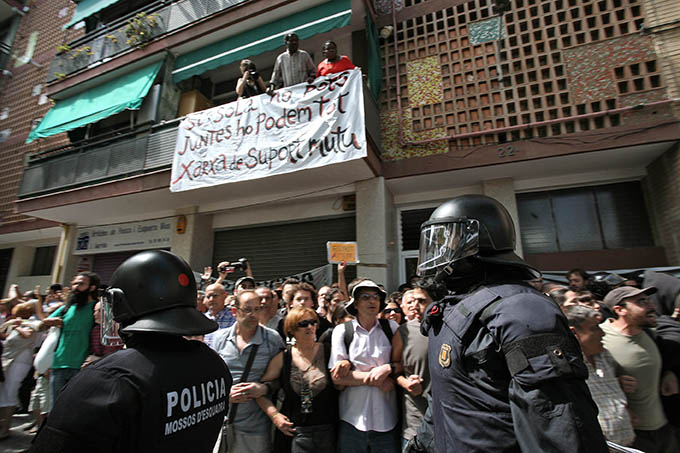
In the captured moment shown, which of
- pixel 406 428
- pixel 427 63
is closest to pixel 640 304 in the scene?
pixel 406 428

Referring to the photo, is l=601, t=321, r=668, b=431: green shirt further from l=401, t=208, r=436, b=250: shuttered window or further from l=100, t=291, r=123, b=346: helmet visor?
l=401, t=208, r=436, b=250: shuttered window

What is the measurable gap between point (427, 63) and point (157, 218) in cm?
784

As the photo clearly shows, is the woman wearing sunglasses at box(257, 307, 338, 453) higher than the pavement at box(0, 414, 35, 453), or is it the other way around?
the woman wearing sunglasses at box(257, 307, 338, 453)

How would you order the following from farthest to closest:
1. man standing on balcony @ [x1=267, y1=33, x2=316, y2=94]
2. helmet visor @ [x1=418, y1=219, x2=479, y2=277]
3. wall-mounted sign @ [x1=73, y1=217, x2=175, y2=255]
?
wall-mounted sign @ [x1=73, y1=217, x2=175, y2=255], man standing on balcony @ [x1=267, y1=33, x2=316, y2=94], helmet visor @ [x1=418, y1=219, x2=479, y2=277]

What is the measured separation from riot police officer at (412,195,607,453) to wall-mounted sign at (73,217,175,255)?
856 cm

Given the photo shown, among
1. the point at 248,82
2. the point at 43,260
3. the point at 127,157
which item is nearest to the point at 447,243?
the point at 248,82

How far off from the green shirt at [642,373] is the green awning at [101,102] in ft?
32.9

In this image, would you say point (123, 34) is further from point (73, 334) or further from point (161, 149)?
point (73, 334)

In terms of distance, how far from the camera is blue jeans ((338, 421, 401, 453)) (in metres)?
2.47

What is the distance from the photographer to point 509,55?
6.23 m

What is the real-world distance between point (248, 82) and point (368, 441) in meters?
7.00

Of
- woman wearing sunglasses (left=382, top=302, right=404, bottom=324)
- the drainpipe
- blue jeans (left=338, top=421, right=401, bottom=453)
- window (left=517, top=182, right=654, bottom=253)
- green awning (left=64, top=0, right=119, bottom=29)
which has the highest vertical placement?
green awning (left=64, top=0, right=119, bottom=29)

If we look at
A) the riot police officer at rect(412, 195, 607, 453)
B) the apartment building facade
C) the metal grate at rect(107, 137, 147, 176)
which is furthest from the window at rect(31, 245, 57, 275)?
the riot police officer at rect(412, 195, 607, 453)

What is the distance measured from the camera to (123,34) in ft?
30.8
